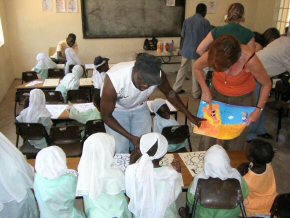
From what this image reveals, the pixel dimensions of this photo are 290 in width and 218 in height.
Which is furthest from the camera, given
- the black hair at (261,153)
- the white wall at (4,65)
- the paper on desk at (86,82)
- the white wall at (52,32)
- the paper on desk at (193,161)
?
the white wall at (52,32)

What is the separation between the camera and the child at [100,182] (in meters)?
2.02

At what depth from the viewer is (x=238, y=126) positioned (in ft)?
8.71

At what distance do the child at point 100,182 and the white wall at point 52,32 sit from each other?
6.44 metres

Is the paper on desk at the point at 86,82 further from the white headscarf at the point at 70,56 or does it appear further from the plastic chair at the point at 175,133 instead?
the plastic chair at the point at 175,133

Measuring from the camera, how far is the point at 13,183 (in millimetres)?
2154

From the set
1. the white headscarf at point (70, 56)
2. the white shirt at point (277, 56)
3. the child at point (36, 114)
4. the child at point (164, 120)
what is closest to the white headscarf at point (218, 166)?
the child at point (164, 120)

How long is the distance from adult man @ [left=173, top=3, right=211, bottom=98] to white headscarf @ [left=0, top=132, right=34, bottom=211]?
4.77m

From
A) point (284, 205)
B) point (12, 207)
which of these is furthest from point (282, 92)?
point (12, 207)

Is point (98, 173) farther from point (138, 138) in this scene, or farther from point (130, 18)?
point (130, 18)

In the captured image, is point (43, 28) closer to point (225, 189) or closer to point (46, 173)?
point (46, 173)

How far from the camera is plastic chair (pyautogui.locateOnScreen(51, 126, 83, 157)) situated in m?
3.32

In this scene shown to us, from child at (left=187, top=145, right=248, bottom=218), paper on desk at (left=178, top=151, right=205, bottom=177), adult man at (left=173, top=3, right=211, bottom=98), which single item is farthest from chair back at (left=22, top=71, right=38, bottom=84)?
child at (left=187, top=145, right=248, bottom=218)

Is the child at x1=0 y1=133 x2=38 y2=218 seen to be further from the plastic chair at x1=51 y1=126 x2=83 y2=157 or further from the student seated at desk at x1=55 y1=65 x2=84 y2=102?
the student seated at desk at x1=55 y1=65 x2=84 y2=102

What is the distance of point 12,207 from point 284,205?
1856 mm
